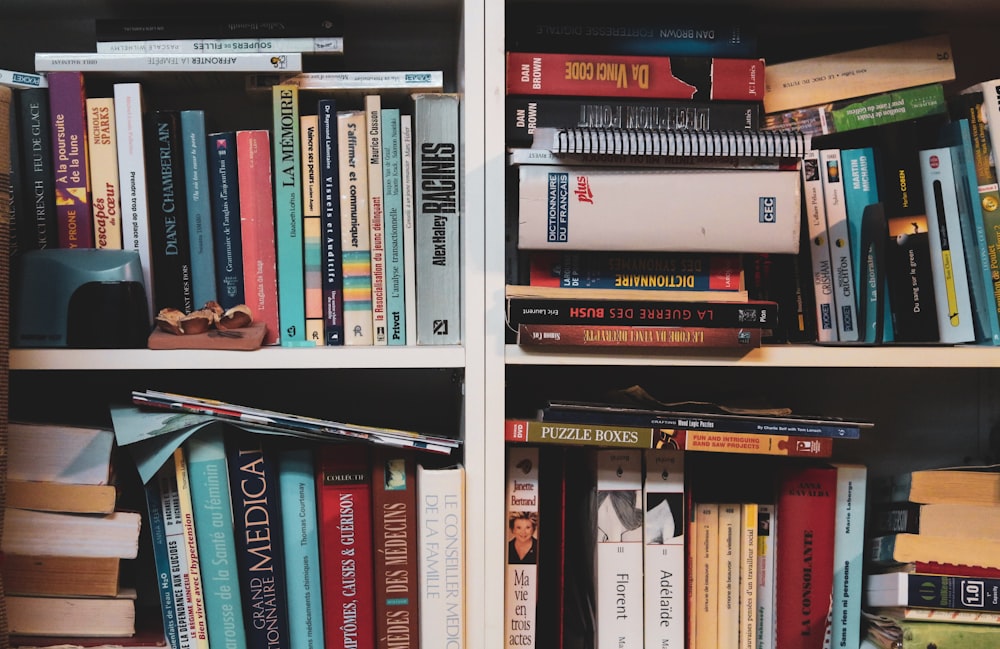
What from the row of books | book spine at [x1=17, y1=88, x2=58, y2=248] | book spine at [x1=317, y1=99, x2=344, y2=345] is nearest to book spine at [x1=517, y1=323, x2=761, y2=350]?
the row of books

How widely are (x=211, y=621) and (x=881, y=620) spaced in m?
0.77

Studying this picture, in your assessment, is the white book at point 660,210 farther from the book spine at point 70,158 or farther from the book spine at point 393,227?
the book spine at point 70,158

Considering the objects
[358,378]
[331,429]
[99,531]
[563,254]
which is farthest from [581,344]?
[99,531]

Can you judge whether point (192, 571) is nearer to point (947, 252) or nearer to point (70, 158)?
point (70, 158)

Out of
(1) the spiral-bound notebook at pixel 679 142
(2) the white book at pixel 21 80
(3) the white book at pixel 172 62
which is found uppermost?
(3) the white book at pixel 172 62

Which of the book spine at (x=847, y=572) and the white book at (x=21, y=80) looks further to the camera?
the book spine at (x=847, y=572)

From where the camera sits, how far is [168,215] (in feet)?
2.81

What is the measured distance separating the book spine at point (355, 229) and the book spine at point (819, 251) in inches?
20.2

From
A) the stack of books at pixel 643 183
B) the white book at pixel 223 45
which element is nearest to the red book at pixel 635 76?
the stack of books at pixel 643 183

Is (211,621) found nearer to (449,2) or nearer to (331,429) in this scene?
(331,429)

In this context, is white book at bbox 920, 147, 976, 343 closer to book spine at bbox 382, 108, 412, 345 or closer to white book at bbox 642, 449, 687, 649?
white book at bbox 642, 449, 687, 649

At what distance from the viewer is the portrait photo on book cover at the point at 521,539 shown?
87 centimetres

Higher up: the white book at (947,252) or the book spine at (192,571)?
the white book at (947,252)

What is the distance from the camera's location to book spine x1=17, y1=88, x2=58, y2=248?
835 millimetres
